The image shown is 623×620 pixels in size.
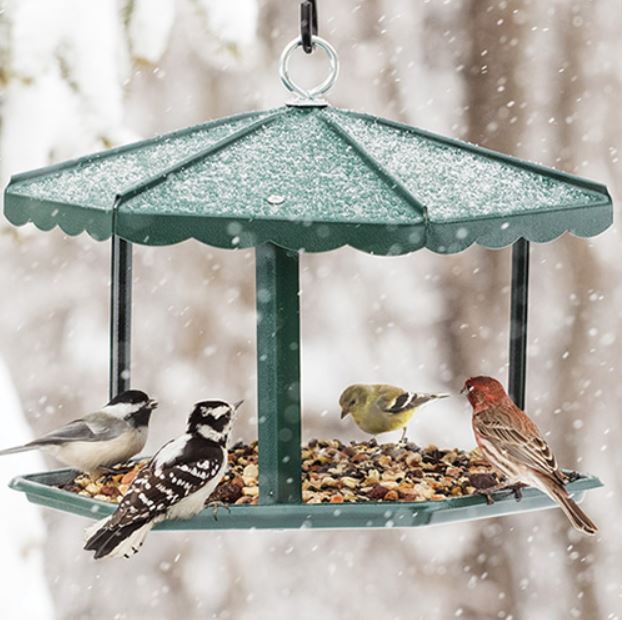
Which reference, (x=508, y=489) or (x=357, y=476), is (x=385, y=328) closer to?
(x=357, y=476)

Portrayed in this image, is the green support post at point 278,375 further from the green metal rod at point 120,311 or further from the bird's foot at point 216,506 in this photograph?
the green metal rod at point 120,311

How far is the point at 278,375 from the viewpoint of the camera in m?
3.77

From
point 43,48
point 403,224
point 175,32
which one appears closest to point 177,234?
point 403,224

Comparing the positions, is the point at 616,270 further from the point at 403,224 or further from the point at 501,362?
the point at 403,224

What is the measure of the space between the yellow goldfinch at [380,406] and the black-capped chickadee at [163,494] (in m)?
0.56

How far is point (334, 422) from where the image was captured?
6777 mm

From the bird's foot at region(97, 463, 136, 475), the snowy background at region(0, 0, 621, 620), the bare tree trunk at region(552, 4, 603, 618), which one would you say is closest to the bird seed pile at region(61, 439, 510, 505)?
the bird's foot at region(97, 463, 136, 475)

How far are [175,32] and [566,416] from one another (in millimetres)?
2561

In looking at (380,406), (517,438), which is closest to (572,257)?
(380,406)

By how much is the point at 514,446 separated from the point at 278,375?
0.64 metres

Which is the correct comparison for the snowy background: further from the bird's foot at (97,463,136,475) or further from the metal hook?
the metal hook

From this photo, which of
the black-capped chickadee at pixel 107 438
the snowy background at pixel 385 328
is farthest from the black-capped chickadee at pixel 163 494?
the snowy background at pixel 385 328

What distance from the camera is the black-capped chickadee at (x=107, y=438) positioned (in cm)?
407

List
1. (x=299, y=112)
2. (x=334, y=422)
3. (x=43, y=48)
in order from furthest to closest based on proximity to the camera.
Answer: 1. (x=334, y=422)
2. (x=43, y=48)
3. (x=299, y=112)
